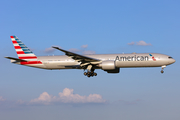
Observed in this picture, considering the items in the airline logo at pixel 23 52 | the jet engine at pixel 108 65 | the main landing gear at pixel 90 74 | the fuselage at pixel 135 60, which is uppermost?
the airline logo at pixel 23 52

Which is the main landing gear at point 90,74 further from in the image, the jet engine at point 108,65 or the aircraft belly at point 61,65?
the jet engine at point 108,65

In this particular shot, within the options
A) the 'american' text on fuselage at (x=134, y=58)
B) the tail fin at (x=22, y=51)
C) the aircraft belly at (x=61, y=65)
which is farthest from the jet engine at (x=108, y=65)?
the tail fin at (x=22, y=51)

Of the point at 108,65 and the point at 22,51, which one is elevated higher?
the point at 22,51

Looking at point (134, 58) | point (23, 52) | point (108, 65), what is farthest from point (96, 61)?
point (23, 52)

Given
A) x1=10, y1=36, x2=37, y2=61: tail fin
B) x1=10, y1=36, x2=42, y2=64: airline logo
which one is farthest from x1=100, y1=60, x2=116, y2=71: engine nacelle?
x1=10, y1=36, x2=37, y2=61: tail fin

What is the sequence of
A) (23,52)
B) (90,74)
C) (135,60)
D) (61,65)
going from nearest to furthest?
(135,60) < (90,74) < (61,65) < (23,52)

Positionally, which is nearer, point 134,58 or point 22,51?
point 134,58

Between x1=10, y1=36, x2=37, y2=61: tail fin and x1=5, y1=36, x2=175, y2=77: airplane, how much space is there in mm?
250

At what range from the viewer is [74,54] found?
45188 mm

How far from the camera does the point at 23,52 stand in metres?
53.5

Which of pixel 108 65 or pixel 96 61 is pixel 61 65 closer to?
pixel 96 61

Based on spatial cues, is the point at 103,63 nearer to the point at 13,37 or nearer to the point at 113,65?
the point at 113,65

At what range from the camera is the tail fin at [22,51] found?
52.7 metres

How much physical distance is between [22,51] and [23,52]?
1.01 feet
